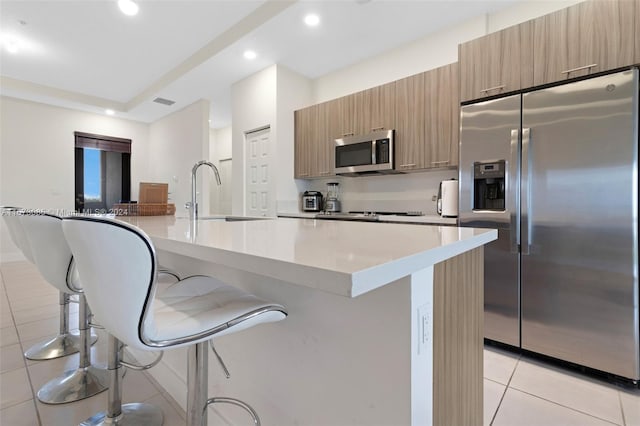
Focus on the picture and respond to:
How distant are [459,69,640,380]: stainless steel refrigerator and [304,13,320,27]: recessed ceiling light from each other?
1724mm

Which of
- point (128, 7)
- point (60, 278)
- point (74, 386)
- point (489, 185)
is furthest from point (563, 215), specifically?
point (128, 7)

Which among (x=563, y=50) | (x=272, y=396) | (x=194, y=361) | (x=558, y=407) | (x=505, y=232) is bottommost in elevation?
(x=558, y=407)

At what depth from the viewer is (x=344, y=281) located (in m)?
0.47

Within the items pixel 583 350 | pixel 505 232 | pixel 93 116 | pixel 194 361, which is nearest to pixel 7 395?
pixel 194 361

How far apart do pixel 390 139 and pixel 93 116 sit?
6.08 m

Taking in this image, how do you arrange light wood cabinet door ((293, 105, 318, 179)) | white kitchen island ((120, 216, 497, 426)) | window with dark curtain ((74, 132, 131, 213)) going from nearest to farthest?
white kitchen island ((120, 216, 497, 426)) < light wood cabinet door ((293, 105, 318, 179)) < window with dark curtain ((74, 132, 131, 213))

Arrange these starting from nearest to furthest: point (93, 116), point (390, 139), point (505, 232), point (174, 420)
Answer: point (174, 420) < point (505, 232) < point (390, 139) < point (93, 116)

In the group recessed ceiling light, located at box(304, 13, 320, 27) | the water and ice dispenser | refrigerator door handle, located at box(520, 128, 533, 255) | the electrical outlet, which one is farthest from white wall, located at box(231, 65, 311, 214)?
the electrical outlet

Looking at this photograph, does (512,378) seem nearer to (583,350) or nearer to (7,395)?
(583,350)

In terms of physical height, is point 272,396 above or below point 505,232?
below

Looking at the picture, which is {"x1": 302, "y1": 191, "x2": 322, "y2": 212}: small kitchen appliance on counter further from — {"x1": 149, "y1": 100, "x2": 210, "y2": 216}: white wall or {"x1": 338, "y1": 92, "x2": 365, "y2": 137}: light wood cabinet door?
{"x1": 149, "y1": 100, "x2": 210, "y2": 216}: white wall

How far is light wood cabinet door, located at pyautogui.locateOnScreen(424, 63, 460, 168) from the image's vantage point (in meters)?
2.73

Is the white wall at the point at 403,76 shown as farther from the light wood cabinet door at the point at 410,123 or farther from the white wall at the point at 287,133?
the light wood cabinet door at the point at 410,123

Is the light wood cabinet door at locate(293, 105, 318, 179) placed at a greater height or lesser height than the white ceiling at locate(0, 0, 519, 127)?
lesser
